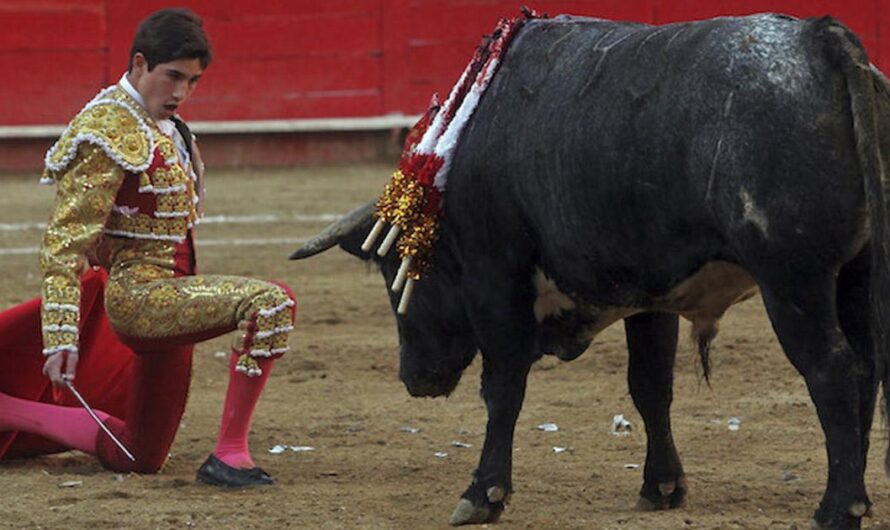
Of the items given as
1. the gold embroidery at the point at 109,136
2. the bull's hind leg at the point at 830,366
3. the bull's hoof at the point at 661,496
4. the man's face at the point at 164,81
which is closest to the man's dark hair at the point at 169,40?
the man's face at the point at 164,81

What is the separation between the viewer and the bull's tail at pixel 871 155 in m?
2.91

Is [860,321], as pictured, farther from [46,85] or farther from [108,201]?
[46,85]

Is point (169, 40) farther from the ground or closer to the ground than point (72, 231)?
farther from the ground

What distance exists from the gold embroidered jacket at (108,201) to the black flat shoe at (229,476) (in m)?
0.42

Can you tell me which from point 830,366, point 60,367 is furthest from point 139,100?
point 830,366

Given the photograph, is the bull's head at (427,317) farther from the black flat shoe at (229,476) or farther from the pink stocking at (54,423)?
the pink stocking at (54,423)

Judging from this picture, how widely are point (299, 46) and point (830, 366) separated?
8021mm

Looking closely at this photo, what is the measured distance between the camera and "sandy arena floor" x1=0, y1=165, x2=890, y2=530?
3.67m

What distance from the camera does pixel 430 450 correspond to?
443cm

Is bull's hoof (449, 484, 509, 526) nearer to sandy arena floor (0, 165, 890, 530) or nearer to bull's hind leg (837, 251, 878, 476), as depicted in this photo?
sandy arena floor (0, 165, 890, 530)

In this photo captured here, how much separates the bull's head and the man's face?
0.39 m

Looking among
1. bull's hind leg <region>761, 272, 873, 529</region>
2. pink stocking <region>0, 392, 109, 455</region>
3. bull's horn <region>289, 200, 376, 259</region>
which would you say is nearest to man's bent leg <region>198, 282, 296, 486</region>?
bull's horn <region>289, 200, 376, 259</region>

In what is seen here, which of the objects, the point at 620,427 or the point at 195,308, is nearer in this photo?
the point at 195,308

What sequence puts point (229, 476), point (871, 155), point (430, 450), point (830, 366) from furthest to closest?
point (430, 450), point (229, 476), point (830, 366), point (871, 155)
